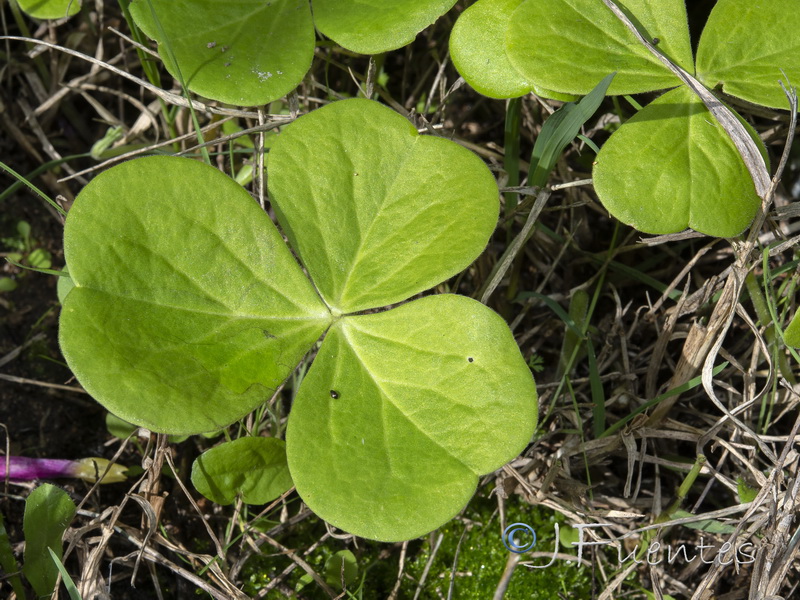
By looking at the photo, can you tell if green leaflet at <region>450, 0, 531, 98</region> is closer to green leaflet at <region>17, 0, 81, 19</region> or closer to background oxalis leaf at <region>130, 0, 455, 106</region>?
background oxalis leaf at <region>130, 0, 455, 106</region>

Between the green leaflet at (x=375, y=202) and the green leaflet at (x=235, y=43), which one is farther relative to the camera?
the green leaflet at (x=235, y=43)

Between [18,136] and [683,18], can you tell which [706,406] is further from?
[18,136]

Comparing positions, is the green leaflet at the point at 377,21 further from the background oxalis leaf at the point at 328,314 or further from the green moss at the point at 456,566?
the green moss at the point at 456,566

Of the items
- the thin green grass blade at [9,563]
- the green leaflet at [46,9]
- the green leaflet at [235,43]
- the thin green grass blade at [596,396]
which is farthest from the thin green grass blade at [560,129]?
the thin green grass blade at [9,563]

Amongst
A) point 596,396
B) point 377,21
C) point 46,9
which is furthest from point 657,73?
point 46,9

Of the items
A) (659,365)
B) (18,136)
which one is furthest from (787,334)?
(18,136)

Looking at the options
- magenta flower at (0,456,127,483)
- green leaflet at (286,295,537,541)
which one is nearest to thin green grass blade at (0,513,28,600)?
magenta flower at (0,456,127,483)
